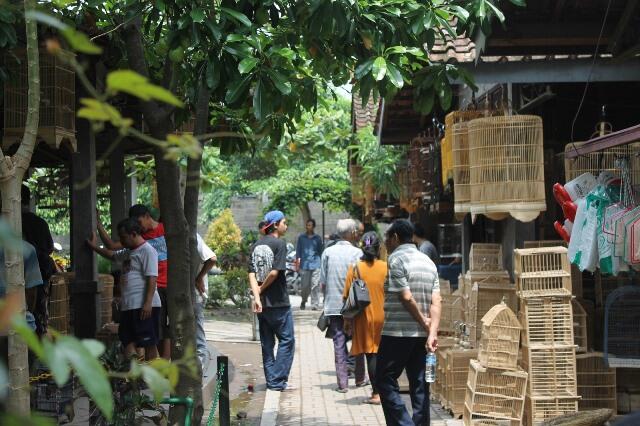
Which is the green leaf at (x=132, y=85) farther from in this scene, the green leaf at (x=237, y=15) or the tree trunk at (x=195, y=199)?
the tree trunk at (x=195, y=199)

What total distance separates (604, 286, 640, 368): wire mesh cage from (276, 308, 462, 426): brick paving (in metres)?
1.80

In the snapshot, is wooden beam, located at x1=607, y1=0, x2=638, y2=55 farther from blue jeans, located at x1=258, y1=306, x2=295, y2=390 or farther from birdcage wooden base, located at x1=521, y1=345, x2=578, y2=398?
blue jeans, located at x1=258, y1=306, x2=295, y2=390

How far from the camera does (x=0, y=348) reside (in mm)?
6348

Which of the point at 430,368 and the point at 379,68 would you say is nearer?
the point at 379,68

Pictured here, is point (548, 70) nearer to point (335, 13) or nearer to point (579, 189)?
point (579, 189)

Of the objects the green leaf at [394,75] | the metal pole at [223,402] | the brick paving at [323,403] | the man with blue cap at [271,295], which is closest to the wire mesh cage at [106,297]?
the man with blue cap at [271,295]

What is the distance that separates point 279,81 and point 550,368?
4228 mm

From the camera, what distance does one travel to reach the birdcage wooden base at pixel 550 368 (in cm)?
811

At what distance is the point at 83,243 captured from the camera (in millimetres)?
10242

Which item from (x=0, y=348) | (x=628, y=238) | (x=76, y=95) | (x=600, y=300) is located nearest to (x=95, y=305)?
(x=76, y=95)

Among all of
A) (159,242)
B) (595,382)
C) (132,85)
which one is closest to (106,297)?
(159,242)

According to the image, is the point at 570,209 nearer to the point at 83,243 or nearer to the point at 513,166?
the point at 513,166

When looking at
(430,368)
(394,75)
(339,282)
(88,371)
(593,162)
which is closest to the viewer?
(88,371)

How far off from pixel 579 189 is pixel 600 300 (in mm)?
Result: 2706
